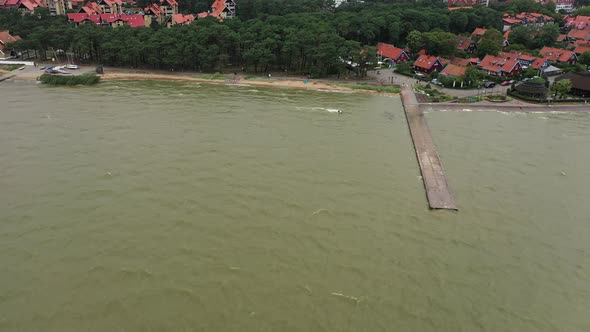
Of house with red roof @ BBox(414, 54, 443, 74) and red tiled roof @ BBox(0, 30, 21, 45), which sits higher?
A: red tiled roof @ BBox(0, 30, 21, 45)

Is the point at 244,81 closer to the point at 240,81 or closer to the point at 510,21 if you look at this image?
the point at 240,81

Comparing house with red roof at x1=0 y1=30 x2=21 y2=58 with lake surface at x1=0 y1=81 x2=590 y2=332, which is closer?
lake surface at x1=0 y1=81 x2=590 y2=332

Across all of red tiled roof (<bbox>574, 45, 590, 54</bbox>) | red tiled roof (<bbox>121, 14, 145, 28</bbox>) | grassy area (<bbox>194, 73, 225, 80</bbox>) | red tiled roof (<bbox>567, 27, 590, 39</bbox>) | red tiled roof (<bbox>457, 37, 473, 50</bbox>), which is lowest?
grassy area (<bbox>194, 73, 225, 80</bbox>)

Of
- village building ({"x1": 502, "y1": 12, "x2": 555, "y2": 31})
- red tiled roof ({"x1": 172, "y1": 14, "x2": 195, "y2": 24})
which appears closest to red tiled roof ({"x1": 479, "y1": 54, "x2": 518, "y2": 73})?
village building ({"x1": 502, "y1": 12, "x2": 555, "y2": 31})

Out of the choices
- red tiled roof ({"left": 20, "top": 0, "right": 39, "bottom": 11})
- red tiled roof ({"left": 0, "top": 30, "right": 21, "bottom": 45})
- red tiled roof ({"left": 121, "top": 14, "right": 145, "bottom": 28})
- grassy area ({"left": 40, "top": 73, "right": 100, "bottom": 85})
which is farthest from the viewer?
red tiled roof ({"left": 20, "top": 0, "right": 39, "bottom": 11})

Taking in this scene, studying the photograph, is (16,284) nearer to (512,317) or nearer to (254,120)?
(512,317)

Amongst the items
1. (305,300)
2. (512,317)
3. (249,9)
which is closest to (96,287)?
(305,300)

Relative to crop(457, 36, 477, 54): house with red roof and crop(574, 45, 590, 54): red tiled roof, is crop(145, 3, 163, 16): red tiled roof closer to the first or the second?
crop(457, 36, 477, 54): house with red roof

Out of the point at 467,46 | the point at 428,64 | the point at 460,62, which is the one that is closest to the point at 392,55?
the point at 428,64
